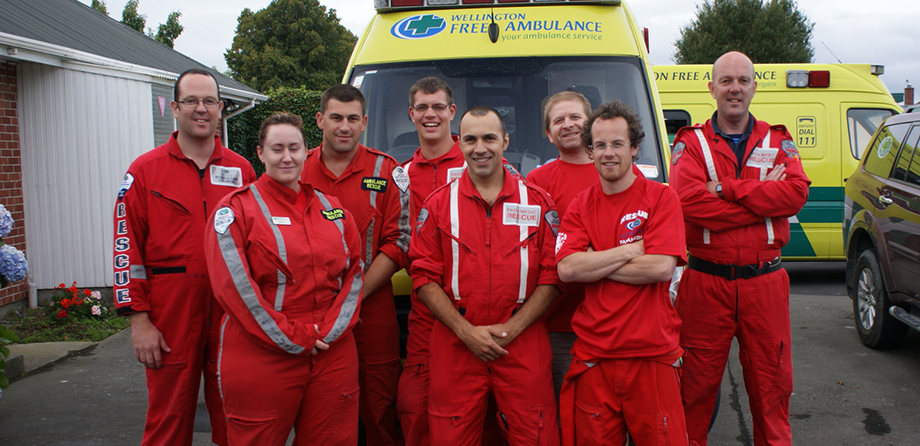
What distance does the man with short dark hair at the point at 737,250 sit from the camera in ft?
11.0

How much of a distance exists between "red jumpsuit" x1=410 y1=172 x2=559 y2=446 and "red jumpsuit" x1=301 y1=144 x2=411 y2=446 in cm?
42

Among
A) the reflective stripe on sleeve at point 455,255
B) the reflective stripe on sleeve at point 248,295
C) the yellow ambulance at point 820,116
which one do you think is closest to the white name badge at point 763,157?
the reflective stripe on sleeve at point 455,255

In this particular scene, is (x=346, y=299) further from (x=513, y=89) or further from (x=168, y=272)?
(x=513, y=89)

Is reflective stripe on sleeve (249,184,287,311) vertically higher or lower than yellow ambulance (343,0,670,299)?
lower

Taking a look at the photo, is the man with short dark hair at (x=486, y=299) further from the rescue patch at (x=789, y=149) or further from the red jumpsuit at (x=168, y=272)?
the rescue patch at (x=789, y=149)

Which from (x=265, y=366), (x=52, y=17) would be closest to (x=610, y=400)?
(x=265, y=366)

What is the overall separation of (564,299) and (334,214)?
1231mm

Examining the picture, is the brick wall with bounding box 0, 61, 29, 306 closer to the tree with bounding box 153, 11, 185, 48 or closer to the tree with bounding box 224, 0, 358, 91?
the tree with bounding box 153, 11, 185, 48

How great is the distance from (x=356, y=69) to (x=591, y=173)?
1.88m

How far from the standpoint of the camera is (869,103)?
8.61 m

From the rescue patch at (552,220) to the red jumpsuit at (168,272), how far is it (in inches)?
66.7

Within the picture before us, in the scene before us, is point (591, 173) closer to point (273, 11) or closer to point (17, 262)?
point (17, 262)

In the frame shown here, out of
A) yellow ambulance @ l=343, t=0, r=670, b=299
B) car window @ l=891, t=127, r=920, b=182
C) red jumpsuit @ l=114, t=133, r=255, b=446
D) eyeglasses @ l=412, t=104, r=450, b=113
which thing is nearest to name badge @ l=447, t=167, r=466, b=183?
eyeglasses @ l=412, t=104, r=450, b=113

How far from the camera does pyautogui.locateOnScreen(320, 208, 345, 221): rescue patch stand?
9.93 feet
